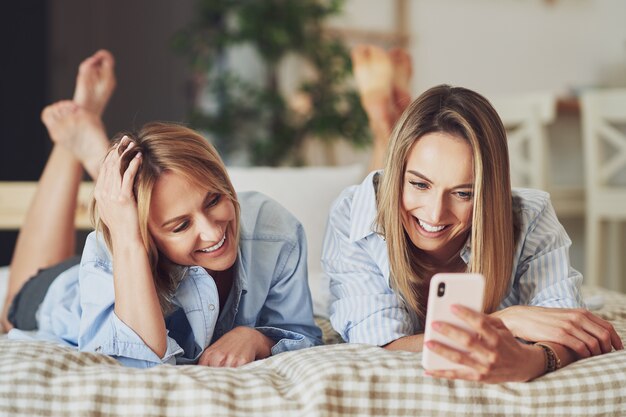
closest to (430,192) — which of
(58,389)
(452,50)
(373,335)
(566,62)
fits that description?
(373,335)

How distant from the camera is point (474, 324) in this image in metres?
0.93

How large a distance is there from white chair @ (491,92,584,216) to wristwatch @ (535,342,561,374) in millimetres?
2360

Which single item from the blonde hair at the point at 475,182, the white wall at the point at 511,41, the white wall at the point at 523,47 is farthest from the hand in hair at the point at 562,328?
the white wall at the point at 511,41

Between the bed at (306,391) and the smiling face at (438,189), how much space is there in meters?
0.23

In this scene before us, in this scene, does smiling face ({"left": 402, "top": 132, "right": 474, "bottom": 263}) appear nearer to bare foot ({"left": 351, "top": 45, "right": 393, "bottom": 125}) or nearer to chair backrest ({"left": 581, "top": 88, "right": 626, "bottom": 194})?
bare foot ({"left": 351, "top": 45, "right": 393, "bottom": 125})

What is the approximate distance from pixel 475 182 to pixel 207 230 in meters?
0.40

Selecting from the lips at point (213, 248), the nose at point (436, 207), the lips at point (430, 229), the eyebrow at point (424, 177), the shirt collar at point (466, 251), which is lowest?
the shirt collar at point (466, 251)

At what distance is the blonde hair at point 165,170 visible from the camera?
1178 mm

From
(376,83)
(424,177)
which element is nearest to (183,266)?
(424,177)

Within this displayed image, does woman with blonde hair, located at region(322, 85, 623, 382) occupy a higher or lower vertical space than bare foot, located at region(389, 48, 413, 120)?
lower

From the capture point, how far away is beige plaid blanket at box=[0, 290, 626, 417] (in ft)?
3.13

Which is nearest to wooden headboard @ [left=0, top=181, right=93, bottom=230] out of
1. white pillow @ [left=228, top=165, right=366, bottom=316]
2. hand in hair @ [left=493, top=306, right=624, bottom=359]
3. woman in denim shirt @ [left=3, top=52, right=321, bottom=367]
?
white pillow @ [left=228, top=165, right=366, bottom=316]

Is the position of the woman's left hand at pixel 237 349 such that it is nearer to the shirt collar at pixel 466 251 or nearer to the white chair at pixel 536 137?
the shirt collar at pixel 466 251

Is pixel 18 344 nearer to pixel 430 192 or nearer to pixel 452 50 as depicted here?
pixel 430 192
